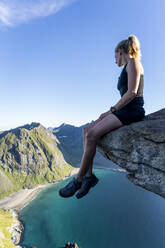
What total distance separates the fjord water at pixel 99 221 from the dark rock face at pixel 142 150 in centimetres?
7944

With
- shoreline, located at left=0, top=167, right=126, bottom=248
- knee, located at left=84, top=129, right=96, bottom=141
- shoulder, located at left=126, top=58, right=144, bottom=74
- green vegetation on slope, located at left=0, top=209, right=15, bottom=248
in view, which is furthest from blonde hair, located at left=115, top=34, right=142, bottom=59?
shoreline, located at left=0, top=167, right=126, bottom=248

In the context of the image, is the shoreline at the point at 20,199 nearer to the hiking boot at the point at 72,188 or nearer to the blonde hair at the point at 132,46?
the hiking boot at the point at 72,188

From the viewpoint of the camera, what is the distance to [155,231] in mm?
73750

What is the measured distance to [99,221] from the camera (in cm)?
8469

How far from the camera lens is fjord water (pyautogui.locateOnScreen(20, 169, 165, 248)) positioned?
70.7 metres

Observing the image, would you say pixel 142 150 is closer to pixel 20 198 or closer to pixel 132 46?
pixel 132 46


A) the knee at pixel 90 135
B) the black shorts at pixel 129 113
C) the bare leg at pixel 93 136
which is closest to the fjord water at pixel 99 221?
the bare leg at pixel 93 136

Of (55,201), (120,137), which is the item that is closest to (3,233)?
(55,201)

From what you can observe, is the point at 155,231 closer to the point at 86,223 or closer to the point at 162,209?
the point at 162,209

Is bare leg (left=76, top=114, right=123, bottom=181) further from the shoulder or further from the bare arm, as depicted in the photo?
the shoulder

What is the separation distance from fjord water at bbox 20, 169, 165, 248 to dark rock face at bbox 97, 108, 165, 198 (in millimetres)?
79445

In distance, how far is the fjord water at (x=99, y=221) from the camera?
232 feet

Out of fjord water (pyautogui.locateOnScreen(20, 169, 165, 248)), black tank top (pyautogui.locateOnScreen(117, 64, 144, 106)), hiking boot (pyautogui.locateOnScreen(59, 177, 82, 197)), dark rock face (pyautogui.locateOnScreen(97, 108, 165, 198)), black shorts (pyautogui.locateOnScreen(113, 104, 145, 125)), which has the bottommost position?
fjord water (pyautogui.locateOnScreen(20, 169, 165, 248))

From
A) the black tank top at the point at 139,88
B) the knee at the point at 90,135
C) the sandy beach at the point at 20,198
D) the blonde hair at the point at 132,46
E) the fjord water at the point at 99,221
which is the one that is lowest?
the sandy beach at the point at 20,198
